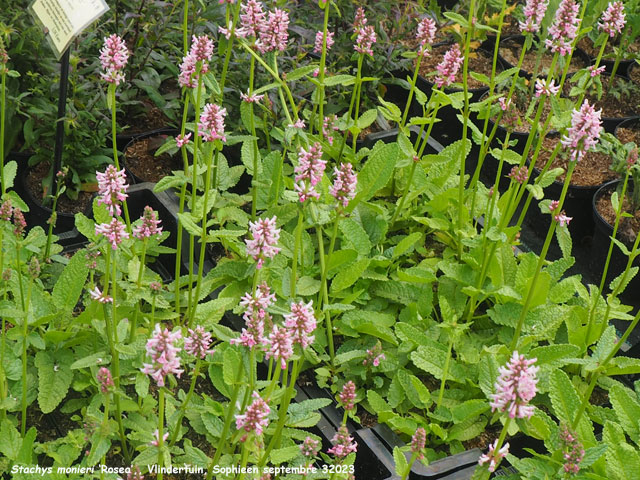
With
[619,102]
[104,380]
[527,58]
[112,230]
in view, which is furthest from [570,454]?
[527,58]

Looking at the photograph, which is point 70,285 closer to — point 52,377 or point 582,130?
point 52,377

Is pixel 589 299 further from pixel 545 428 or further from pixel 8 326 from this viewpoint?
pixel 8 326

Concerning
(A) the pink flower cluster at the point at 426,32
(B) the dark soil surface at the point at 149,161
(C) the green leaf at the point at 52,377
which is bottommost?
(C) the green leaf at the point at 52,377

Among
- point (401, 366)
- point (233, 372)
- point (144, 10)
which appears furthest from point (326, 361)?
point (144, 10)

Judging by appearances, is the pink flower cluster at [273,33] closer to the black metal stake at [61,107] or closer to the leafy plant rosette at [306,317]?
the leafy plant rosette at [306,317]

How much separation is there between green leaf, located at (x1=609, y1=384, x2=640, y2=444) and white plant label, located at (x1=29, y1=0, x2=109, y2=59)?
216 cm

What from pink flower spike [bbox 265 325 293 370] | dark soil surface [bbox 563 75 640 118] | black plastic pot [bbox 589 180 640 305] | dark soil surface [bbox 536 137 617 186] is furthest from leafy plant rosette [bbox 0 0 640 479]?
dark soil surface [bbox 563 75 640 118]

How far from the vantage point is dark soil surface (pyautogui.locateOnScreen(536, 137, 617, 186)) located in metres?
4.62

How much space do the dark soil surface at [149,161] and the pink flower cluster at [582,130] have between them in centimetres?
222

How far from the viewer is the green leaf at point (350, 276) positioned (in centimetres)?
323

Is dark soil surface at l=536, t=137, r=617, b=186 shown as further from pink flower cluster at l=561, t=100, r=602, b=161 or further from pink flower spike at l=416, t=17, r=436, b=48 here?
pink flower cluster at l=561, t=100, r=602, b=161

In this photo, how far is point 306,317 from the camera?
2.04 meters

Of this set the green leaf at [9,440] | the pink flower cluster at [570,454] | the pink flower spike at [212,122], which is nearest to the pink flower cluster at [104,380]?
the green leaf at [9,440]

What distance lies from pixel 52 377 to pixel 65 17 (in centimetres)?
122
